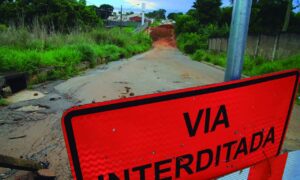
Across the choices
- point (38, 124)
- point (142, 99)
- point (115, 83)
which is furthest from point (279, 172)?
point (115, 83)

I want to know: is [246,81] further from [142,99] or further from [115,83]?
[115,83]

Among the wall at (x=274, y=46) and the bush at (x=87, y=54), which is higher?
the wall at (x=274, y=46)

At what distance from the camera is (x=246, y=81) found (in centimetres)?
140

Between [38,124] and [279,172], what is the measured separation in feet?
13.0

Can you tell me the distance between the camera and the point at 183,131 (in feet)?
4.06

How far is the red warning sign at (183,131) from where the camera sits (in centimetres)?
105

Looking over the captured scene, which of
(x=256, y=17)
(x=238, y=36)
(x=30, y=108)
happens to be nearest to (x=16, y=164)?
(x=238, y=36)

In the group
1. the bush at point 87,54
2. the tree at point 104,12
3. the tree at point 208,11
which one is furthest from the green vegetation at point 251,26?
the tree at point 104,12

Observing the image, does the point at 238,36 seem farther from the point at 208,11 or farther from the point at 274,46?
the point at 208,11

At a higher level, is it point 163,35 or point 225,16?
point 225,16

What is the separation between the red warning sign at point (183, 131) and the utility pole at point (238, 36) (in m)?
0.13

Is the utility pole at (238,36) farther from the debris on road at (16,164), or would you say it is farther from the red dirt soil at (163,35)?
the red dirt soil at (163,35)

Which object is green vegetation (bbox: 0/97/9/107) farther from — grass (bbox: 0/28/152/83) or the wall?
the wall

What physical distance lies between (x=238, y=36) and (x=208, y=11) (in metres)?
44.3
